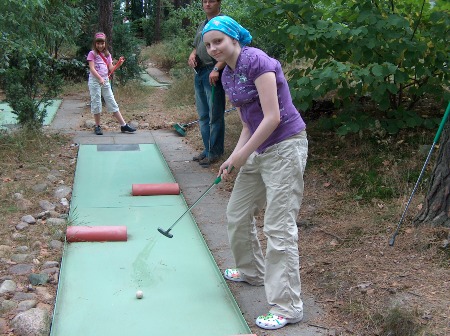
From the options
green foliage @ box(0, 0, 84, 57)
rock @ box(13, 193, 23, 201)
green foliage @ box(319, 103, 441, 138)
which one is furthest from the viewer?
green foliage @ box(0, 0, 84, 57)

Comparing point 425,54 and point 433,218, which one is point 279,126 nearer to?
point 433,218

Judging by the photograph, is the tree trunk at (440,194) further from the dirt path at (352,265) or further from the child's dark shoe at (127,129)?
the child's dark shoe at (127,129)

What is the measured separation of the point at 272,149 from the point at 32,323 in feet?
4.94

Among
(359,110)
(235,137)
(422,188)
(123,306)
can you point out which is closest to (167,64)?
(235,137)

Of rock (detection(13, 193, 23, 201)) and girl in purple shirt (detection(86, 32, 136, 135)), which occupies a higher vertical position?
girl in purple shirt (detection(86, 32, 136, 135))

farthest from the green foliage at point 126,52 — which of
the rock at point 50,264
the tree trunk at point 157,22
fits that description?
the tree trunk at point 157,22

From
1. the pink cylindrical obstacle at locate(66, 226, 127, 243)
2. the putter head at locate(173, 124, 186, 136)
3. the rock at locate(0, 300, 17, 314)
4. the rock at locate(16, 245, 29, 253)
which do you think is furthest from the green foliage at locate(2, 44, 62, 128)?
the rock at locate(0, 300, 17, 314)

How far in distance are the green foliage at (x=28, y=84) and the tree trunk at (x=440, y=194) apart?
4.42 metres

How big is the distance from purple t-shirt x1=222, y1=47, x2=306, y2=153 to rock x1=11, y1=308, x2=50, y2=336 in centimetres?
142

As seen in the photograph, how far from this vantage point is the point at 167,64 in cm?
1641

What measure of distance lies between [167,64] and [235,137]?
32.5 feet

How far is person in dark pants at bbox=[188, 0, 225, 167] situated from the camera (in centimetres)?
567

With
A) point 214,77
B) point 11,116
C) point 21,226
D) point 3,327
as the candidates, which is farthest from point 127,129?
point 3,327

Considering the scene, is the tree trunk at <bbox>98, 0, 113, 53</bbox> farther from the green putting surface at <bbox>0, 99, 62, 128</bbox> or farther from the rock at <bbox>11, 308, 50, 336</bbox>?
the rock at <bbox>11, 308, 50, 336</bbox>
